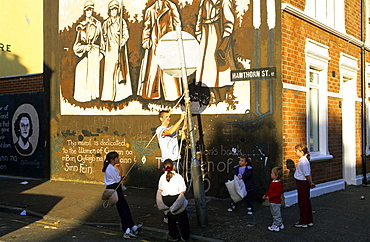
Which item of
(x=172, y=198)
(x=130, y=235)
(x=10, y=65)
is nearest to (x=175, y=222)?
(x=172, y=198)

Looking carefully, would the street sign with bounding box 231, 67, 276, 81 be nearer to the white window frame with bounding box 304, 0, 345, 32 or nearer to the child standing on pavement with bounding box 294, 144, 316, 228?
the white window frame with bounding box 304, 0, 345, 32

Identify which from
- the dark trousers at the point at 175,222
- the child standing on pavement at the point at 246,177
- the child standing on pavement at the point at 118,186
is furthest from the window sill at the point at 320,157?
the child standing on pavement at the point at 118,186

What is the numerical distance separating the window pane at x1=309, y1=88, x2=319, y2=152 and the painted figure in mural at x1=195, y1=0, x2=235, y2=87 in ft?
8.58

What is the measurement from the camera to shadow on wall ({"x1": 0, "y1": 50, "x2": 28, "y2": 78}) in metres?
22.0

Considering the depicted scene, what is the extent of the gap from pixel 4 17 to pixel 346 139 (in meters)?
16.6

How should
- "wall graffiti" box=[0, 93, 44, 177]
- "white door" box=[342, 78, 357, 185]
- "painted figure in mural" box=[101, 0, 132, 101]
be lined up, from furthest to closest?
"wall graffiti" box=[0, 93, 44, 177] < "white door" box=[342, 78, 357, 185] < "painted figure in mural" box=[101, 0, 132, 101]

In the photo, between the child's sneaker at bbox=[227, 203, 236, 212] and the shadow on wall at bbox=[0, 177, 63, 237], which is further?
the shadow on wall at bbox=[0, 177, 63, 237]

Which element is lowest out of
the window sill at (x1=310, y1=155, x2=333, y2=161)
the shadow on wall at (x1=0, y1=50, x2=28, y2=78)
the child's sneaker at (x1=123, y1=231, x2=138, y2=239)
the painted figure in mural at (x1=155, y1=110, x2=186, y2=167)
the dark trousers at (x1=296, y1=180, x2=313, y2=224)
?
the child's sneaker at (x1=123, y1=231, x2=138, y2=239)

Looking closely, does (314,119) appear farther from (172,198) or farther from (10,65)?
(10,65)

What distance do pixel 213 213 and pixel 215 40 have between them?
428 centimetres

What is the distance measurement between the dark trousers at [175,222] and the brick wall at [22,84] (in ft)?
28.6

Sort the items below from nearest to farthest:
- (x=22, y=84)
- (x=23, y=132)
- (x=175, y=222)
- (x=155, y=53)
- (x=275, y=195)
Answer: (x=175, y=222) → (x=275, y=195) → (x=155, y=53) → (x=23, y=132) → (x=22, y=84)

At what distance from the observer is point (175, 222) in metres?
7.64

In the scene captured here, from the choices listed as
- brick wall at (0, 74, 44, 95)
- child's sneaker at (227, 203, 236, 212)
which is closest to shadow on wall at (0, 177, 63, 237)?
brick wall at (0, 74, 44, 95)
